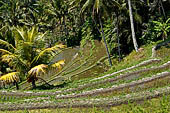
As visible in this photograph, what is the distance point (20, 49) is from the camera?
15914 millimetres

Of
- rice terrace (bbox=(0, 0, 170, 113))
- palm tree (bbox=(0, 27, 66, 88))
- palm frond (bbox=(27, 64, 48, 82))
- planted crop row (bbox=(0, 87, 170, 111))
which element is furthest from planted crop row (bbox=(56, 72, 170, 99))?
palm tree (bbox=(0, 27, 66, 88))

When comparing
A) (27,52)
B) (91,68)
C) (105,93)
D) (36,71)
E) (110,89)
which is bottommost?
(91,68)

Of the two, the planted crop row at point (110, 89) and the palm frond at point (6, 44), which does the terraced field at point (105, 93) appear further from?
the palm frond at point (6, 44)

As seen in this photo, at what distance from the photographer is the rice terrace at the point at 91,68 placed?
11.3m

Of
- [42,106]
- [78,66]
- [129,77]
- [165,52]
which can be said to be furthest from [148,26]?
[42,106]

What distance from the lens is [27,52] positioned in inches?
634

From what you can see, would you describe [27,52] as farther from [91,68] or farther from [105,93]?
[91,68]

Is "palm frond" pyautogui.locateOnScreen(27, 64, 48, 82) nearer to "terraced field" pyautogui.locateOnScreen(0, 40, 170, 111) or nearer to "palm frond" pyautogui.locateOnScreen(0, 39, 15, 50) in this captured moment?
"terraced field" pyautogui.locateOnScreen(0, 40, 170, 111)

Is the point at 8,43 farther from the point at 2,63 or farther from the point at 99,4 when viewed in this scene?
the point at 99,4

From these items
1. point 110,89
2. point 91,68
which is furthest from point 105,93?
point 91,68

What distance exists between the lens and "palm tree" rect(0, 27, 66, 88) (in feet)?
52.0

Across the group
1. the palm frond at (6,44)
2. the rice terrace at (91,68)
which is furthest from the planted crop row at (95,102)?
the palm frond at (6,44)

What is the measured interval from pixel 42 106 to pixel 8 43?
6954 millimetres

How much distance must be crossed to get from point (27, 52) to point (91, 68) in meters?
10.9
